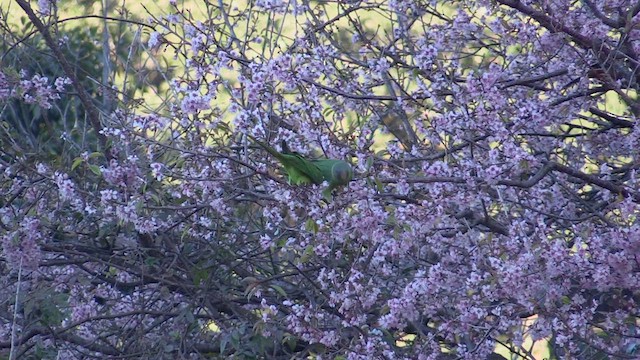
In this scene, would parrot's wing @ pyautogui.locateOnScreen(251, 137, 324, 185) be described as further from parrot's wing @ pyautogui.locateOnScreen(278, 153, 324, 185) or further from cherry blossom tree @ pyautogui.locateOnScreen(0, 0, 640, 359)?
cherry blossom tree @ pyautogui.locateOnScreen(0, 0, 640, 359)

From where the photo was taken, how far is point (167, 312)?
3557 millimetres

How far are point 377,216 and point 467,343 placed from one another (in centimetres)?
59

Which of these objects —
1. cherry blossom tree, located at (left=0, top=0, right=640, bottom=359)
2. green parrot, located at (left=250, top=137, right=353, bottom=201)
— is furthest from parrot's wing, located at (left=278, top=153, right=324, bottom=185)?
cherry blossom tree, located at (left=0, top=0, right=640, bottom=359)

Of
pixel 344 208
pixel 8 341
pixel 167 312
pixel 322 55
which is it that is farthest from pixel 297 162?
pixel 8 341

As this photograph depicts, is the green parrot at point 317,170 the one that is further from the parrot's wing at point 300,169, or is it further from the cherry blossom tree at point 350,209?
the cherry blossom tree at point 350,209

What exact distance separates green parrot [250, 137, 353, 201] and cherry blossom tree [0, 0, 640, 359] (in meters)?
0.11

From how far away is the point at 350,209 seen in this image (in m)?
2.79

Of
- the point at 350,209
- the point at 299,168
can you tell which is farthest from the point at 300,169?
the point at 350,209

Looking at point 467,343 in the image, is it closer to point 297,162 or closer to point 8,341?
point 297,162

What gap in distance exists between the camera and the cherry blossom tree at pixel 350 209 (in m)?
2.71

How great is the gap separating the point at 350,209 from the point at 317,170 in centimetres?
38

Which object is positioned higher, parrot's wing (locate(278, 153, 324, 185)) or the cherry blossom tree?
the cherry blossom tree

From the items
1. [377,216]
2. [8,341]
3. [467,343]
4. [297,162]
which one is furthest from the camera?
[8,341]

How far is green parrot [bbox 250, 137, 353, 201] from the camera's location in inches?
95.0
